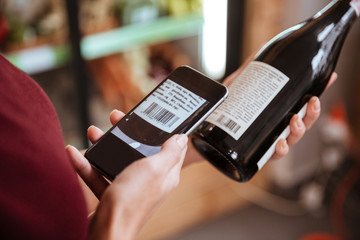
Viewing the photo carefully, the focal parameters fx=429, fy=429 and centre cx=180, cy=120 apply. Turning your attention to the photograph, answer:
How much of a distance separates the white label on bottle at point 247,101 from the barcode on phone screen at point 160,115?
10cm

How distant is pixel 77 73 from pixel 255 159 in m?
0.81

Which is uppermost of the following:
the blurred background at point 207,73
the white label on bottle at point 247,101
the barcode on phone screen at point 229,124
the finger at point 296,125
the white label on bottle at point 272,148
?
the white label on bottle at point 247,101

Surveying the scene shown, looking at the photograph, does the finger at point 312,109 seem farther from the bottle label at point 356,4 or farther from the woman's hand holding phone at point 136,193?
the woman's hand holding phone at point 136,193

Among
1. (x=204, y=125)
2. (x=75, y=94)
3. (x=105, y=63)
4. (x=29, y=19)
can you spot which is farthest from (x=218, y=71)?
(x=204, y=125)

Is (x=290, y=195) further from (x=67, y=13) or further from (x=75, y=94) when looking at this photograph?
(x=67, y=13)

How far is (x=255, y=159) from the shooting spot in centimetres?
72

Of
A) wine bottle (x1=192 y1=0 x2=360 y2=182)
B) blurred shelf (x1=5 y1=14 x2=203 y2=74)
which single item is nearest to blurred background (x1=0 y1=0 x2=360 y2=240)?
blurred shelf (x1=5 y1=14 x2=203 y2=74)

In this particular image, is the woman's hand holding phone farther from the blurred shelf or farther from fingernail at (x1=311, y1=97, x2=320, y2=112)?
the blurred shelf

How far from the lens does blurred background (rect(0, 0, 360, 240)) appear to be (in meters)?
1.39

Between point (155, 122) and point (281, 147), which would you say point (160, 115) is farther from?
point (281, 147)

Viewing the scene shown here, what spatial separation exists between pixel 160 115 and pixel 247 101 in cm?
15

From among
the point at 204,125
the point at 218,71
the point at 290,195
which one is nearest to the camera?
the point at 204,125

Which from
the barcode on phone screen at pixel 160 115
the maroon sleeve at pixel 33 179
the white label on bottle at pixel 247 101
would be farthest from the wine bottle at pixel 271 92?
the maroon sleeve at pixel 33 179

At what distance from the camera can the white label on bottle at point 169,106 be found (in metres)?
0.61
